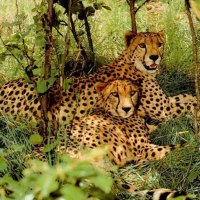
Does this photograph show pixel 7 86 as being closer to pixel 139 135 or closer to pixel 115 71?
pixel 115 71

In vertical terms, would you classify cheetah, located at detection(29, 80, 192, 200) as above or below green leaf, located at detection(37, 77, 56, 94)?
below

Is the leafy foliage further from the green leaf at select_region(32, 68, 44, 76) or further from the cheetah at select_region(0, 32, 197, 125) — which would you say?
the cheetah at select_region(0, 32, 197, 125)

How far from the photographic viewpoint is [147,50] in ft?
14.4

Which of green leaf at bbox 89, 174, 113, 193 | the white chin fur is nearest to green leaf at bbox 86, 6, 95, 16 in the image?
the white chin fur

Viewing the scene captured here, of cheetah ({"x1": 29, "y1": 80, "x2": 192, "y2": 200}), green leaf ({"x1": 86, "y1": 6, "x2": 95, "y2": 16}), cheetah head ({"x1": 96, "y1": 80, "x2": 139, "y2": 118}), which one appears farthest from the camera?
green leaf ({"x1": 86, "y1": 6, "x2": 95, "y2": 16})

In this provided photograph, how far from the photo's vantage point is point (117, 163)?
143 inches

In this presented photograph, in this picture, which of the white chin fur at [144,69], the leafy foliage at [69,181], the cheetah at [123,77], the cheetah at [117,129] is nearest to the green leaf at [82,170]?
the leafy foliage at [69,181]

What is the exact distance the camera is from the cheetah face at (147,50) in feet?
14.4

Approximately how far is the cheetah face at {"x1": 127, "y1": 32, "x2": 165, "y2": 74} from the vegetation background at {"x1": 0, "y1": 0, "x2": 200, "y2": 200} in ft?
1.01

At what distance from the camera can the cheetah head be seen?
12.7 feet

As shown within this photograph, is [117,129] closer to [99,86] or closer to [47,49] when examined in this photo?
[99,86]

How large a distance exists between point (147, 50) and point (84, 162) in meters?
2.82

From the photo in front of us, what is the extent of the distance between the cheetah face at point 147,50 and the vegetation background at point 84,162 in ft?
1.01

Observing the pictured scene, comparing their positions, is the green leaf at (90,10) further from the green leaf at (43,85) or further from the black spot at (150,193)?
the black spot at (150,193)
